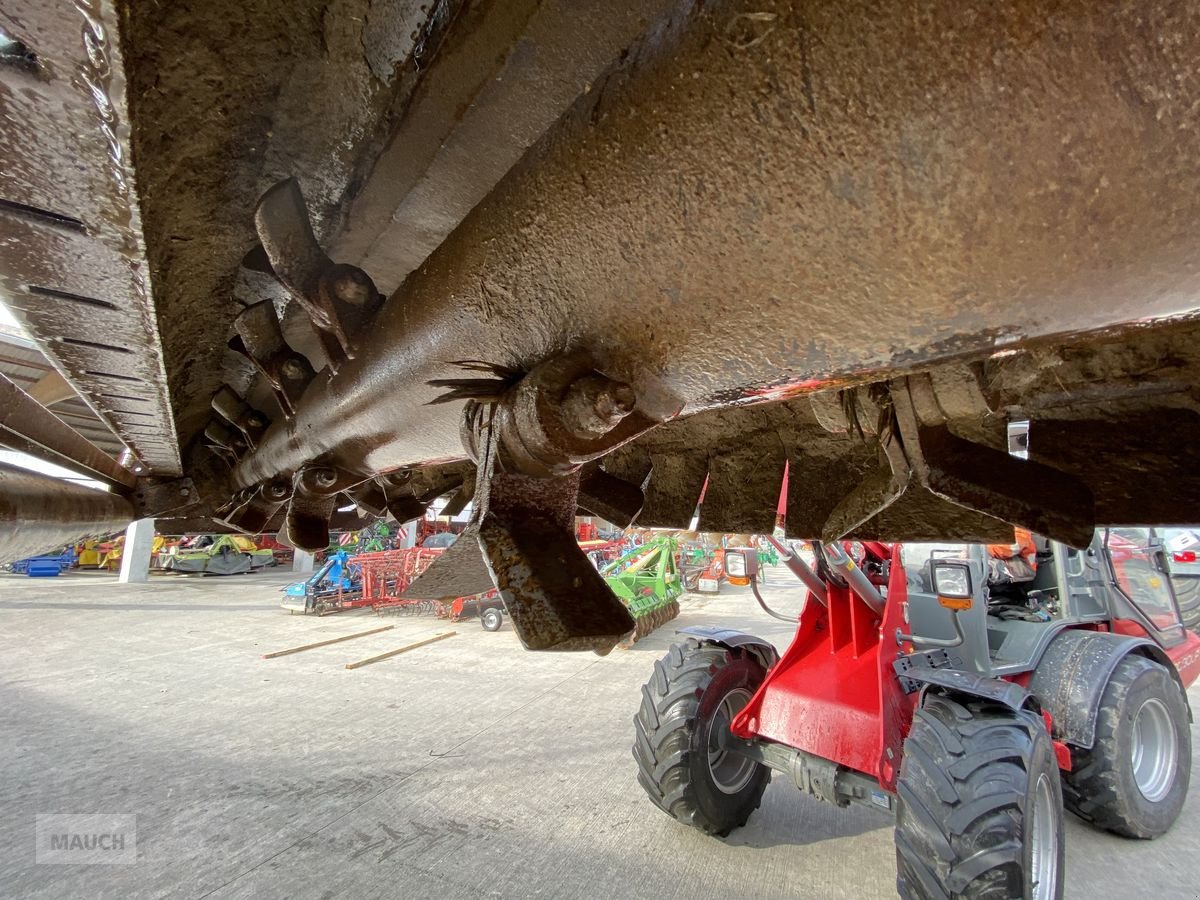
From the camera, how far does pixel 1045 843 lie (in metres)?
2.53

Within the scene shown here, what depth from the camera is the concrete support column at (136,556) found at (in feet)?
44.9

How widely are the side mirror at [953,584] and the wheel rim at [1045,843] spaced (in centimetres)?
80

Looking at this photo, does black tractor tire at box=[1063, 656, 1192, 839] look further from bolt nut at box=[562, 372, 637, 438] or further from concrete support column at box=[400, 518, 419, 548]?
concrete support column at box=[400, 518, 419, 548]

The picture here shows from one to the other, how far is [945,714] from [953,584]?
79 cm

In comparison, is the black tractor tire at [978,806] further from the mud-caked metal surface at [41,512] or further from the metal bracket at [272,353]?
the mud-caked metal surface at [41,512]

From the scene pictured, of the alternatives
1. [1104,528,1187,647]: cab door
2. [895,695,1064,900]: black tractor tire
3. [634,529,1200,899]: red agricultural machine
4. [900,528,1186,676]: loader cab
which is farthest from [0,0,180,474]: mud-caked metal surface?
[1104,528,1187,647]: cab door

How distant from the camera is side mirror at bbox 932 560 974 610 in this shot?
3.01m

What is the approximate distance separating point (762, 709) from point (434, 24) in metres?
3.44

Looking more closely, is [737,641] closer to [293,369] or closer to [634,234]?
[293,369]

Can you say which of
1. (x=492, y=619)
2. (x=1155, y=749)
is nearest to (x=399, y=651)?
(x=492, y=619)

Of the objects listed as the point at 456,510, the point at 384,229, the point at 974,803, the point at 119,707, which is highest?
the point at 384,229

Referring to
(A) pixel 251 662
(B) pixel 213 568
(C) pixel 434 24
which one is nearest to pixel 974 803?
(C) pixel 434 24

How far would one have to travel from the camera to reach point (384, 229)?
1.25m

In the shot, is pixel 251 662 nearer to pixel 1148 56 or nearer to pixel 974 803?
pixel 974 803
